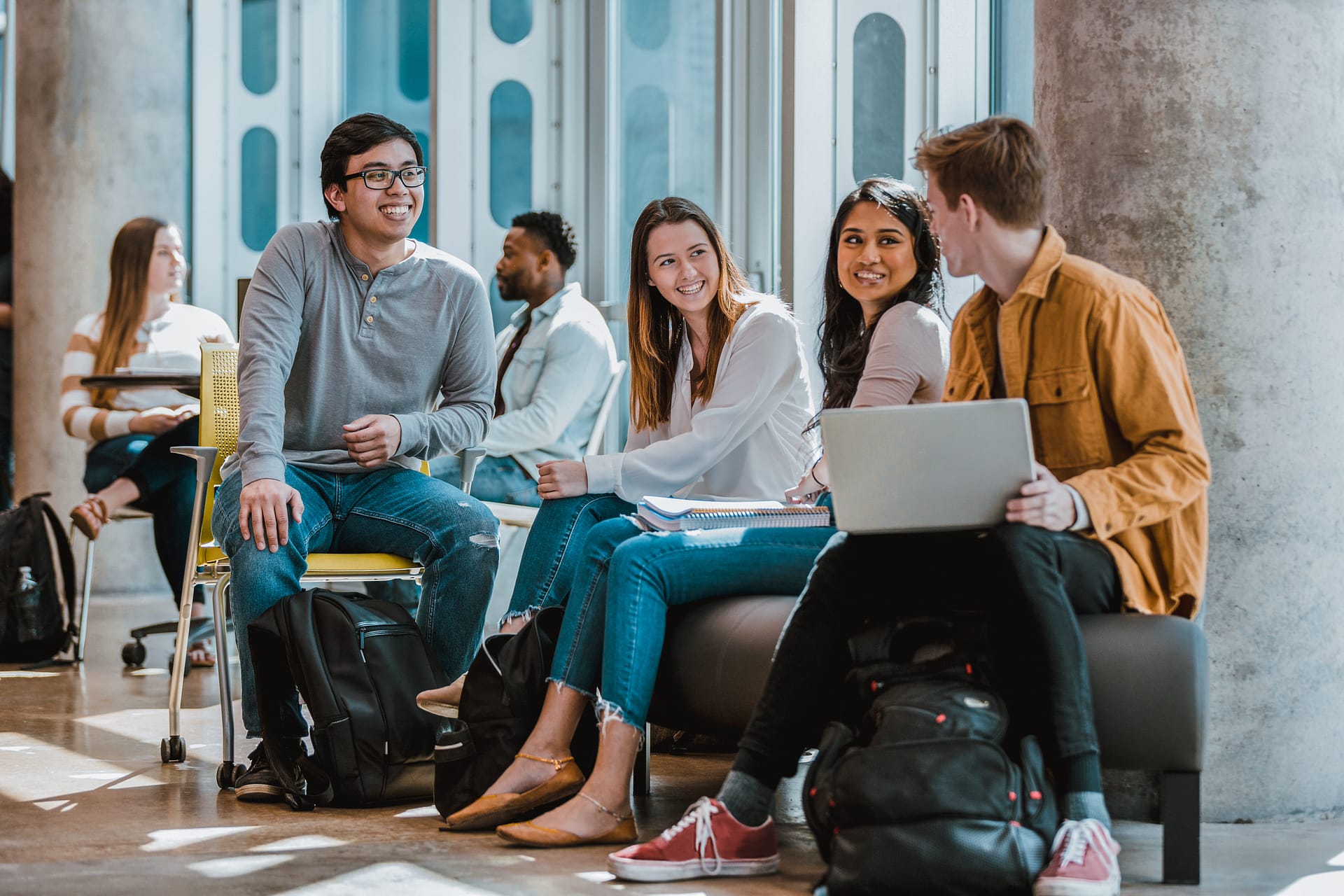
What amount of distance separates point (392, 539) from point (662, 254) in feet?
2.74

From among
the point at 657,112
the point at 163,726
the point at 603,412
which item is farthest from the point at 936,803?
the point at 657,112

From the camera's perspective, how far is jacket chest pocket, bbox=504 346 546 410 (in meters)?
5.23

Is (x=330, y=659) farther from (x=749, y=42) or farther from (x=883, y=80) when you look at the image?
(x=749, y=42)

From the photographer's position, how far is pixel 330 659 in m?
2.94

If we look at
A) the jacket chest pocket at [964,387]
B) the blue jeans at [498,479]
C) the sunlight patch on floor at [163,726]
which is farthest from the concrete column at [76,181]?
the jacket chest pocket at [964,387]

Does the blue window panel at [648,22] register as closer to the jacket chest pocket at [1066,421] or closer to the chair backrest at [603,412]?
the chair backrest at [603,412]

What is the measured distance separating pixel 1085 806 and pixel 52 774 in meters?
2.23

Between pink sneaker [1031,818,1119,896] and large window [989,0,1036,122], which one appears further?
large window [989,0,1036,122]

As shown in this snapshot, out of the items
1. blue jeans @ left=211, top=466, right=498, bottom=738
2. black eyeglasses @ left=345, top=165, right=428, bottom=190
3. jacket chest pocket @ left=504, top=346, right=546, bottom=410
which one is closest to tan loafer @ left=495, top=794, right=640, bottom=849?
blue jeans @ left=211, top=466, right=498, bottom=738

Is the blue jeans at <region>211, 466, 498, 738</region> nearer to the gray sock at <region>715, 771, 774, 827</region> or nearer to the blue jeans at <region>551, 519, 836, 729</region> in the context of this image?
the blue jeans at <region>551, 519, 836, 729</region>

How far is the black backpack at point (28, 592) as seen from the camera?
206 inches

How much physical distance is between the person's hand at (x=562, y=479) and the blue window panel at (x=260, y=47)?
6.47m

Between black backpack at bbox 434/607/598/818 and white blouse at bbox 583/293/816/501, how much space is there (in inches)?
16.2

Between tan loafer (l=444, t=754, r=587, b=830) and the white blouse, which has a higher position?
the white blouse
